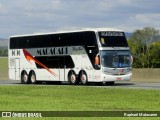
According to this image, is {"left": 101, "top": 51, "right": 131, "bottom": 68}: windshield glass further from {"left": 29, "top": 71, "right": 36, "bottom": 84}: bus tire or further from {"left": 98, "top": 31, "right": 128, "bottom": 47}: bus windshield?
{"left": 29, "top": 71, "right": 36, "bottom": 84}: bus tire

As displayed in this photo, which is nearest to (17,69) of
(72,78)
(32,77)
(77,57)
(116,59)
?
(32,77)

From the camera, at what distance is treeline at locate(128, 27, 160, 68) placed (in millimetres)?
125062

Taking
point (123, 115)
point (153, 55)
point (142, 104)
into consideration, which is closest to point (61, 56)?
point (142, 104)

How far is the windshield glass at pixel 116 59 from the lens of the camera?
108ft

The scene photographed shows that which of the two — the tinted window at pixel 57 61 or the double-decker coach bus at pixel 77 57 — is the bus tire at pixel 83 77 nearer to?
the double-decker coach bus at pixel 77 57

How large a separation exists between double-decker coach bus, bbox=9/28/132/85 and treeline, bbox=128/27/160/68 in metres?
85.3

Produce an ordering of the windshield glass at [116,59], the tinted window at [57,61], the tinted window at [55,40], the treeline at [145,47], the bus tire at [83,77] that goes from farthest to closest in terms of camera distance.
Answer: the treeline at [145,47], the tinted window at [57,61], the bus tire at [83,77], the tinted window at [55,40], the windshield glass at [116,59]

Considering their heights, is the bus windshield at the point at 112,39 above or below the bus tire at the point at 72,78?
above

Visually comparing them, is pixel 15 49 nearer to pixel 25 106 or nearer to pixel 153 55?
pixel 25 106

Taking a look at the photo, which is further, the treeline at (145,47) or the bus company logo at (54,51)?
the treeline at (145,47)

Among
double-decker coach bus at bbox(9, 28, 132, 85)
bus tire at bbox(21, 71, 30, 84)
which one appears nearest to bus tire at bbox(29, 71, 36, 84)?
double-decker coach bus at bbox(9, 28, 132, 85)

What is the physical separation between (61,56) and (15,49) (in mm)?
5766

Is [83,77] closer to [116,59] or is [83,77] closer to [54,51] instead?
[116,59]

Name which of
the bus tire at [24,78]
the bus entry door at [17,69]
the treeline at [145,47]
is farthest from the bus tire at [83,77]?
the treeline at [145,47]
